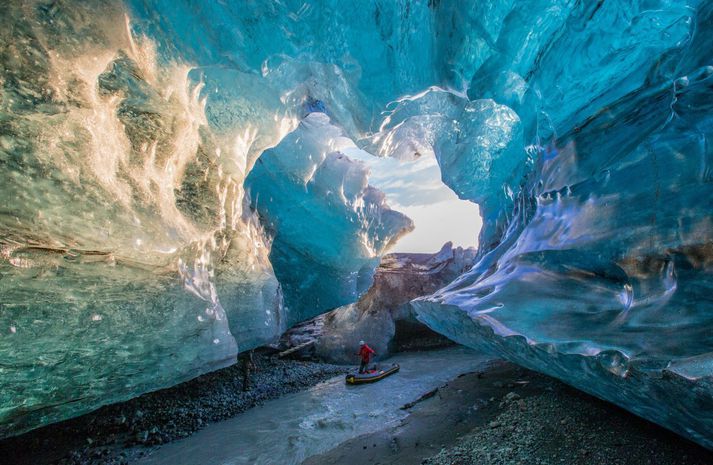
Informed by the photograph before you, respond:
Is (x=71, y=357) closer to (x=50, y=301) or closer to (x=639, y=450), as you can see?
(x=50, y=301)

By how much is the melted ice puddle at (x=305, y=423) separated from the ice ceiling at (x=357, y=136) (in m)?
1.38

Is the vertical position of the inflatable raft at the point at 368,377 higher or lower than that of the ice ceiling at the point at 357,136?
lower

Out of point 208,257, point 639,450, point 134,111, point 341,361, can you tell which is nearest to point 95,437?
point 208,257

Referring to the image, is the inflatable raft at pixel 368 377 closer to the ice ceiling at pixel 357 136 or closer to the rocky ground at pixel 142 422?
the rocky ground at pixel 142 422

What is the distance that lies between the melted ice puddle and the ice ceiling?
1379mm

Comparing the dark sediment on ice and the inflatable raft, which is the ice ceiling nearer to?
the dark sediment on ice

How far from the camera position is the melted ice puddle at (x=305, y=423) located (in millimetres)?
4484

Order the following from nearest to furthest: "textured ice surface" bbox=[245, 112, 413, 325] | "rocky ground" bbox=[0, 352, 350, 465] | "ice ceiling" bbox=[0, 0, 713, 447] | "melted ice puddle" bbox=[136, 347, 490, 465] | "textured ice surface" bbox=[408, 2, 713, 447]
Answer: "textured ice surface" bbox=[408, 2, 713, 447] → "ice ceiling" bbox=[0, 0, 713, 447] → "melted ice puddle" bbox=[136, 347, 490, 465] → "rocky ground" bbox=[0, 352, 350, 465] → "textured ice surface" bbox=[245, 112, 413, 325]

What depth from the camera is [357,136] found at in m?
5.84

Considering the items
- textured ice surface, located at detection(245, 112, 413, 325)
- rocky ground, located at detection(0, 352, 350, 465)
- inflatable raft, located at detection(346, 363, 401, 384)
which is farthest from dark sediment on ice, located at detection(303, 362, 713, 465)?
textured ice surface, located at detection(245, 112, 413, 325)

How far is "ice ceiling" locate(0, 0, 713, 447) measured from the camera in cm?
256

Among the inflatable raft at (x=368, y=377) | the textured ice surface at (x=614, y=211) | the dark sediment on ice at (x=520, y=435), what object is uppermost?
the textured ice surface at (x=614, y=211)

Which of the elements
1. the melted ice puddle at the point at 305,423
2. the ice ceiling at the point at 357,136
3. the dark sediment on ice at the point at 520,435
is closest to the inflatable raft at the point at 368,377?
the melted ice puddle at the point at 305,423

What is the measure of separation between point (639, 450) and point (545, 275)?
5.94ft
